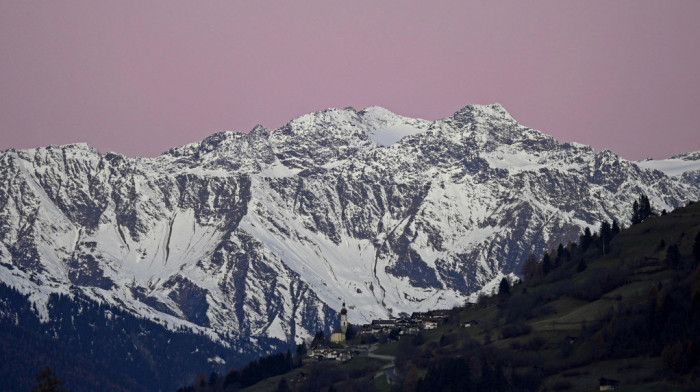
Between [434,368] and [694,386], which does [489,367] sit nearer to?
[434,368]

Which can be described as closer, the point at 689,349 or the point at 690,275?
the point at 689,349

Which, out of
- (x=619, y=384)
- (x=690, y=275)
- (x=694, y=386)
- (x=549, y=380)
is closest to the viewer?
(x=694, y=386)

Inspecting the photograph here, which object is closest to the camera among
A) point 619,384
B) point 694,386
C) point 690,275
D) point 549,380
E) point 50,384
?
point 50,384

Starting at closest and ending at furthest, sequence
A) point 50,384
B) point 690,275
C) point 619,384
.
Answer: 1. point 50,384
2. point 619,384
3. point 690,275

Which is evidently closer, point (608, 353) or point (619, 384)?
point (619, 384)

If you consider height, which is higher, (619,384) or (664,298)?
(664,298)

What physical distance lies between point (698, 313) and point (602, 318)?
20929mm

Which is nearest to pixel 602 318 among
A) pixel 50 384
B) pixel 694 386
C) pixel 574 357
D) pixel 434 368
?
pixel 574 357

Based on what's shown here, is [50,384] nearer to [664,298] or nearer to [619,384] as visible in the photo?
[619,384]

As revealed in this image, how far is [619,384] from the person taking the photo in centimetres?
17038

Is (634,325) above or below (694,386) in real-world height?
above

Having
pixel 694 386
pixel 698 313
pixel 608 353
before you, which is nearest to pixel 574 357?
pixel 608 353

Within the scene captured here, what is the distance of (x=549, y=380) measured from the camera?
184m

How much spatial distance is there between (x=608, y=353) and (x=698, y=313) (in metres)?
14.4
